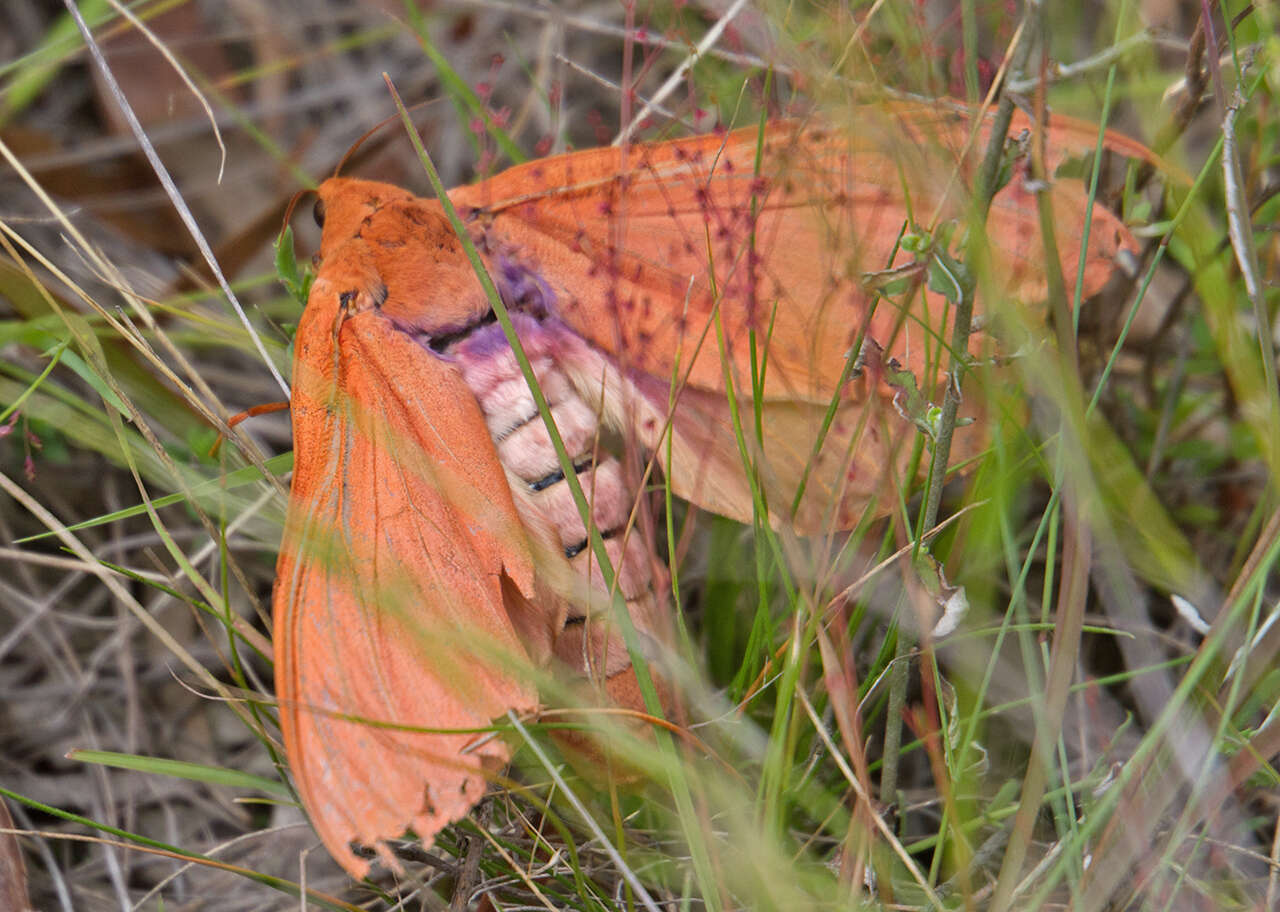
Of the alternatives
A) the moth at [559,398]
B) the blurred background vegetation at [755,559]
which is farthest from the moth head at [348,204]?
the blurred background vegetation at [755,559]

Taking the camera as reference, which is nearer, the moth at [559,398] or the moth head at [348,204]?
the moth at [559,398]

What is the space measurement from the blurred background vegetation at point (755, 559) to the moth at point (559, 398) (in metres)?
0.11

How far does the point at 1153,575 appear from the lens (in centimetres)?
145

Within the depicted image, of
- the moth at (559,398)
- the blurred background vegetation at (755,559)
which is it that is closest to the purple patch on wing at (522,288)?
the moth at (559,398)

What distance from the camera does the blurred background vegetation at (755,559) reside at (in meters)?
1.13

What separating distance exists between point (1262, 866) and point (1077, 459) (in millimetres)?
837

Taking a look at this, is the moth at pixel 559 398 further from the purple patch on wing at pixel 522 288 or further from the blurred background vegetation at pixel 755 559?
the blurred background vegetation at pixel 755 559

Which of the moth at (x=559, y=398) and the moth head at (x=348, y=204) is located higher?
the moth head at (x=348, y=204)

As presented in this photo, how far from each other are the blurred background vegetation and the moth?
4.2 inches

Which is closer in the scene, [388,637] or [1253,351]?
[388,637]

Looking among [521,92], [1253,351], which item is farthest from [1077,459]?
[521,92]

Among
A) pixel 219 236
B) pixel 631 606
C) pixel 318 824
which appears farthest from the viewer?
pixel 219 236

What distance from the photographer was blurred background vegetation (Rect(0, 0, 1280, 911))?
113 cm

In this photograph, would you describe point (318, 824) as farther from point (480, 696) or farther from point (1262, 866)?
point (1262, 866)
